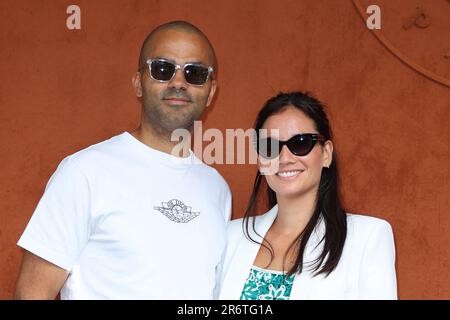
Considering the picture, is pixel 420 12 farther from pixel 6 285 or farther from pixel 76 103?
pixel 6 285

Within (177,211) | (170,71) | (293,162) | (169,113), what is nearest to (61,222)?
(177,211)

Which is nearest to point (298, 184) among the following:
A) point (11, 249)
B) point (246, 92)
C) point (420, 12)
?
point (246, 92)

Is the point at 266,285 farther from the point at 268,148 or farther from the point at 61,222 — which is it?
the point at 61,222

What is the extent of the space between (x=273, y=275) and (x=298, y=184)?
29 centimetres

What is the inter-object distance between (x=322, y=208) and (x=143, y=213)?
58cm

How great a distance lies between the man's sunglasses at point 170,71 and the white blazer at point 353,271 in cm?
59

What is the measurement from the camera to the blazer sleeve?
2.07 m

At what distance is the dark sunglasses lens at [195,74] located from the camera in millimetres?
2348

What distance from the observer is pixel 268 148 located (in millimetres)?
2336

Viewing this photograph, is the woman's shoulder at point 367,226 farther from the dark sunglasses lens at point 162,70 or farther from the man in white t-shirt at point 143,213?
the dark sunglasses lens at point 162,70

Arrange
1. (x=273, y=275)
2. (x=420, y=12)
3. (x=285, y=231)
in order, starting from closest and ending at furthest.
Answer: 1. (x=273, y=275)
2. (x=285, y=231)
3. (x=420, y=12)

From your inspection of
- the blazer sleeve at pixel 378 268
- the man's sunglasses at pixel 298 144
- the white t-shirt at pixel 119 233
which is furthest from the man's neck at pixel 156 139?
the blazer sleeve at pixel 378 268

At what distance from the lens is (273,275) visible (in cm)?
223

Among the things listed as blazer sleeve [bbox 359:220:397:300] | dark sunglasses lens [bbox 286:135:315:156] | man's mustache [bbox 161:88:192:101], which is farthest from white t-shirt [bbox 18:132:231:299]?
blazer sleeve [bbox 359:220:397:300]
